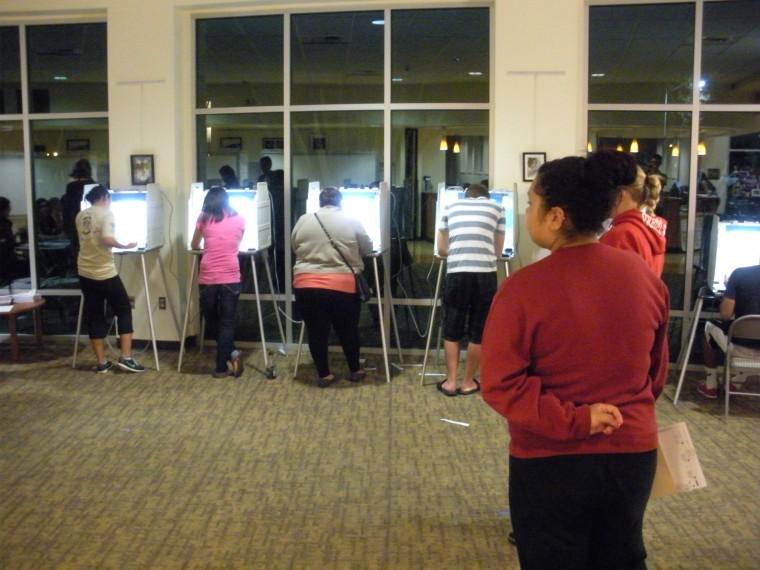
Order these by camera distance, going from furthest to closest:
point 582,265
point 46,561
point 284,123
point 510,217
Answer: point 284,123
point 510,217
point 46,561
point 582,265

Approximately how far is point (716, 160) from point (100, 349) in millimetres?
5178

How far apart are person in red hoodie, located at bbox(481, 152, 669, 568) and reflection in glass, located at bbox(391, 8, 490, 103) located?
198 inches

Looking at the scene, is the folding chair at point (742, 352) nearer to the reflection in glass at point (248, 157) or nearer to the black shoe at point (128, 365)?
the reflection in glass at point (248, 157)

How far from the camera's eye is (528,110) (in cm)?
611

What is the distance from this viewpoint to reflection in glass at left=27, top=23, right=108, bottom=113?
7.16 m

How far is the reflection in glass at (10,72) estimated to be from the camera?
719 cm

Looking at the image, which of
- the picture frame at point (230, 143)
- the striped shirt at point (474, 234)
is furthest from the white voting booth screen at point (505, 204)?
the picture frame at point (230, 143)

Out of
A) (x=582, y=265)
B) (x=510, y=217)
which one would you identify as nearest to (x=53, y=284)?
(x=510, y=217)

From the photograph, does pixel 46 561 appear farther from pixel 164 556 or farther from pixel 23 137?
pixel 23 137

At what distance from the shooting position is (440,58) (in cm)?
667

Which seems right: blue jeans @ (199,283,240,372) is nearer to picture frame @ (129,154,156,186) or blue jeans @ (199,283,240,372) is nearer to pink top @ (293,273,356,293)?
pink top @ (293,273,356,293)

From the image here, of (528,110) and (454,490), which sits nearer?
(454,490)

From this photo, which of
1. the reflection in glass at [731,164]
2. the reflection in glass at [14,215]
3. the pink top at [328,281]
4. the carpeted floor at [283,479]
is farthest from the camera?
the reflection in glass at [14,215]

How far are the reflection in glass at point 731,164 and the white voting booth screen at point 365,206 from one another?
263 centimetres
